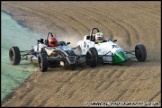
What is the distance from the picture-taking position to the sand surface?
13.6 metres

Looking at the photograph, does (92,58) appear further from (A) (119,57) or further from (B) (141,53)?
(B) (141,53)

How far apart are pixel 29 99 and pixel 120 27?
48.3 ft

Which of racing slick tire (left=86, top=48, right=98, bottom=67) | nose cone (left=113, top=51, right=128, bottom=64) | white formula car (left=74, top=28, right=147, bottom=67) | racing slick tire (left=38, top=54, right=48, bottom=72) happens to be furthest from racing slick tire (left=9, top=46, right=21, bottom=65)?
nose cone (left=113, top=51, right=128, bottom=64)

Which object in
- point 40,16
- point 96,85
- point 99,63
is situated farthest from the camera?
point 40,16

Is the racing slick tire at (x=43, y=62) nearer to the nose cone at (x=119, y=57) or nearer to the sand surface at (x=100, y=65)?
the sand surface at (x=100, y=65)

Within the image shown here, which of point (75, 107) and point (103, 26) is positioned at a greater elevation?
point (103, 26)

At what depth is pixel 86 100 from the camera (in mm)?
13266

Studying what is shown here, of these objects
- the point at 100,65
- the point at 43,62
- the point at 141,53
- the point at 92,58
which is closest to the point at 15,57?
the point at 43,62

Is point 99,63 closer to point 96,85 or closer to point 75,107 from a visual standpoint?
point 96,85

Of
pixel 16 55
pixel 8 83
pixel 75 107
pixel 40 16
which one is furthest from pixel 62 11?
pixel 75 107

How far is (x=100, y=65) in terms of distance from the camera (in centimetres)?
1755

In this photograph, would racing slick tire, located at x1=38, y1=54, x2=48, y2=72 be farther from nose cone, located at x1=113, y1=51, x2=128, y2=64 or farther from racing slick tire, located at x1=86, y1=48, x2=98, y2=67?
nose cone, located at x1=113, y1=51, x2=128, y2=64

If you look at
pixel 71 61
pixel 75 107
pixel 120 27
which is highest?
pixel 120 27

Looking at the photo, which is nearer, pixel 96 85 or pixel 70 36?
pixel 96 85
